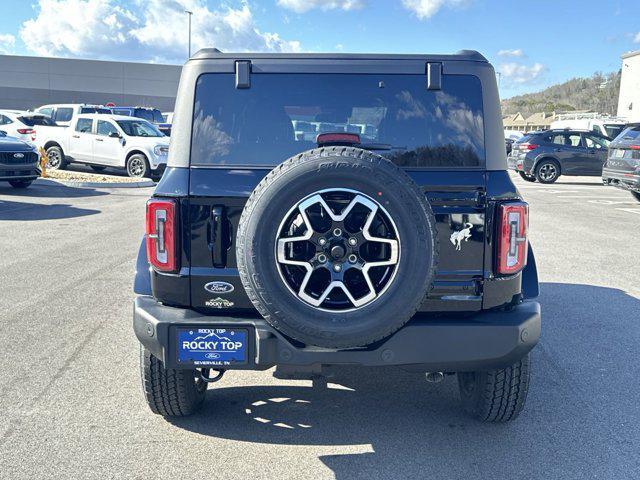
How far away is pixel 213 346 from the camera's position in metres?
3.21

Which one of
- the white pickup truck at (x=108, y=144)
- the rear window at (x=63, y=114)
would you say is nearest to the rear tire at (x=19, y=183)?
the white pickup truck at (x=108, y=144)

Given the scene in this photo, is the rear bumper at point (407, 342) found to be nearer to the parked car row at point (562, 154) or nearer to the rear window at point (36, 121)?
the parked car row at point (562, 154)

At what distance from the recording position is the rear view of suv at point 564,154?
21.4 m

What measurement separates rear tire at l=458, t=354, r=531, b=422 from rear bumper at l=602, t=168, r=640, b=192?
41.3 ft

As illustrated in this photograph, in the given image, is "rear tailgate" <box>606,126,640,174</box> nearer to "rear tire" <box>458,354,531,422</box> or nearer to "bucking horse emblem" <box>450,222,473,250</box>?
"rear tire" <box>458,354,531,422</box>

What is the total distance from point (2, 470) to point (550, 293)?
5.52 meters

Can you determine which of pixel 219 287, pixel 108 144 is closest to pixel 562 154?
pixel 108 144

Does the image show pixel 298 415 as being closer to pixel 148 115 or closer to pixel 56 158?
pixel 56 158

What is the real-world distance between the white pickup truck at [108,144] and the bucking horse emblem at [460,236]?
1624 centimetres

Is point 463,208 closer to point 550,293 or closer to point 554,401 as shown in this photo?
point 554,401

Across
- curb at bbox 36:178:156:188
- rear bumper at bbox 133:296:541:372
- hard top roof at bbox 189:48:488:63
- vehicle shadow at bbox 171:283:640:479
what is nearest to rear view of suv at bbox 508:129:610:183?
curb at bbox 36:178:156:188

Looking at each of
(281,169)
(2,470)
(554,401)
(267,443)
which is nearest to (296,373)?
(267,443)

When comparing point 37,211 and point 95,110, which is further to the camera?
point 95,110

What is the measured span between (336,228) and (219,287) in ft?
2.34
